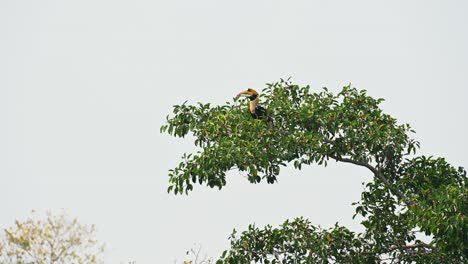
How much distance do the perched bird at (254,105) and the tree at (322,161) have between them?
0.54ft

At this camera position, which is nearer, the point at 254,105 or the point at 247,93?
the point at 254,105

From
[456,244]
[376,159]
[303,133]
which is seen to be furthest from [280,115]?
[456,244]

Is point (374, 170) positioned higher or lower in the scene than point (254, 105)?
lower

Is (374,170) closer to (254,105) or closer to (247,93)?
(254,105)

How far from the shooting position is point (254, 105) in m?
20.3

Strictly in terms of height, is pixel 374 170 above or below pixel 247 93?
below

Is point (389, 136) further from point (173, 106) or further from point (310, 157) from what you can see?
point (173, 106)

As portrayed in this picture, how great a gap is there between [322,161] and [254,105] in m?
2.53

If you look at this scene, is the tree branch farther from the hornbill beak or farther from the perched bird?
the hornbill beak

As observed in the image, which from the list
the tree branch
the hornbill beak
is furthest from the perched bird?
the tree branch

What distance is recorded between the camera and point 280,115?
19.3m

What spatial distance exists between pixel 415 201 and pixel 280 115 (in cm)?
344

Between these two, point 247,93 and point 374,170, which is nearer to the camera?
point 374,170

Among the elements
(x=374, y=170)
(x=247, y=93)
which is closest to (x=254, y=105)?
(x=247, y=93)
